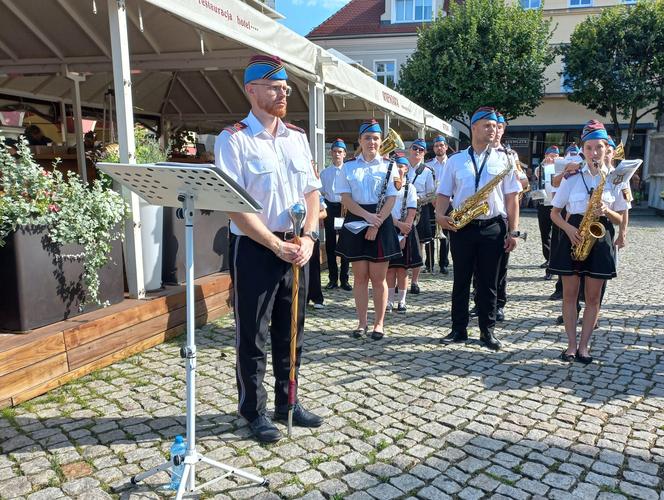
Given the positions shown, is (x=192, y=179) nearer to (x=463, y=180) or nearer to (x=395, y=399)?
(x=395, y=399)

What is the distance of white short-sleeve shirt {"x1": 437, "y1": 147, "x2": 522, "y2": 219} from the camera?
4844mm

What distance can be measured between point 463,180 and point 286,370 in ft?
8.53

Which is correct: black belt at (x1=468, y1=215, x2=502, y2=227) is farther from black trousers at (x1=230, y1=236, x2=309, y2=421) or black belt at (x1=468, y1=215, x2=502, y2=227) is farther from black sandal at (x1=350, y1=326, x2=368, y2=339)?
black trousers at (x1=230, y1=236, x2=309, y2=421)

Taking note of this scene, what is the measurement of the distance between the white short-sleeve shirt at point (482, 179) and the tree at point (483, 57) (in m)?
20.2

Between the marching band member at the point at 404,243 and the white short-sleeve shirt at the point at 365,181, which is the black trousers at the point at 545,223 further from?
the white short-sleeve shirt at the point at 365,181

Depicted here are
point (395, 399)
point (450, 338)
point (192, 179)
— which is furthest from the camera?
point (450, 338)

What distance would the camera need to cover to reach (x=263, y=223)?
3033 millimetres

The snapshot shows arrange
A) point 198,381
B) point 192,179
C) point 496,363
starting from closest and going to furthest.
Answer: point 192,179
point 198,381
point 496,363

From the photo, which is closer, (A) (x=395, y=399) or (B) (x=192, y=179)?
(B) (x=192, y=179)

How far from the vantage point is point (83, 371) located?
Answer: 4062mm

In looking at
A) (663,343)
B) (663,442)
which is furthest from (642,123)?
(663,442)

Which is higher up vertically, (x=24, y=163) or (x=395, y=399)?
(x=24, y=163)

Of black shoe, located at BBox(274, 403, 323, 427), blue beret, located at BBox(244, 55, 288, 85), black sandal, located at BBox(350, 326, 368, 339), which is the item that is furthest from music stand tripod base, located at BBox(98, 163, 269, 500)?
black sandal, located at BBox(350, 326, 368, 339)

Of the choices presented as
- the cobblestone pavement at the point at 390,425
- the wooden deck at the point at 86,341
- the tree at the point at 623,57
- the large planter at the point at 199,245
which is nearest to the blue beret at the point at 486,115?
the cobblestone pavement at the point at 390,425
